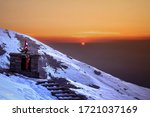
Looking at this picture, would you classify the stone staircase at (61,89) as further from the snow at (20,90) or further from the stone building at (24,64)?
the stone building at (24,64)

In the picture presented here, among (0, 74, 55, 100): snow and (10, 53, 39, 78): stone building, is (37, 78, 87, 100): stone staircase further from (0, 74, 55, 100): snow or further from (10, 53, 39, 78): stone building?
(10, 53, 39, 78): stone building

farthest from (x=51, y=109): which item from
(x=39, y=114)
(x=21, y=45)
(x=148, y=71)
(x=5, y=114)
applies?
(x=148, y=71)

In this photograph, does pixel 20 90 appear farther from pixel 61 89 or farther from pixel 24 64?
pixel 61 89

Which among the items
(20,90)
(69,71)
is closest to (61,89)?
(69,71)

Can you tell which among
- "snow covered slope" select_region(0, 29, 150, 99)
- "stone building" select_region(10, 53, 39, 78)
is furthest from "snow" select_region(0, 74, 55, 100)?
"stone building" select_region(10, 53, 39, 78)

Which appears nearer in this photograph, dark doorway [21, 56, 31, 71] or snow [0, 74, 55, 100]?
snow [0, 74, 55, 100]

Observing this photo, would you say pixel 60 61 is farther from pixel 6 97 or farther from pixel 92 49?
pixel 6 97
